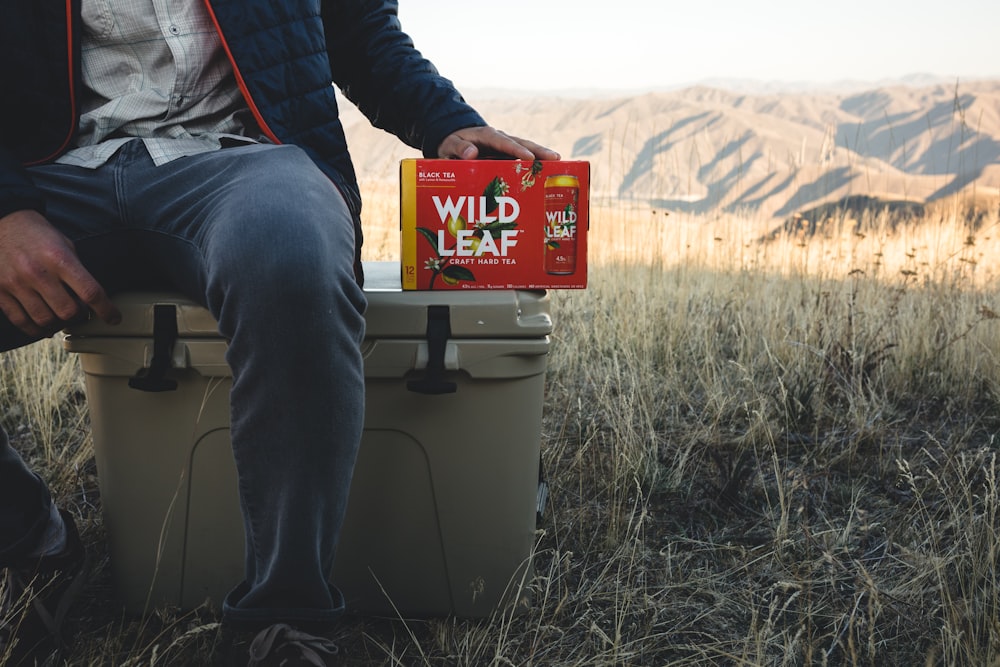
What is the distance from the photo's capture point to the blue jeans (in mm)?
1007

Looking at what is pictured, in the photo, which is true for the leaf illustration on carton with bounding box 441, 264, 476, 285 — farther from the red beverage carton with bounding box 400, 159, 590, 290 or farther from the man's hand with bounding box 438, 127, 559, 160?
the man's hand with bounding box 438, 127, 559, 160

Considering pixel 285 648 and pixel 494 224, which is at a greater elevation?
pixel 494 224

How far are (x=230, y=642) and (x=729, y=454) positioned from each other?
4.60 feet

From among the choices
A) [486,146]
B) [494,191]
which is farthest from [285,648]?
[486,146]

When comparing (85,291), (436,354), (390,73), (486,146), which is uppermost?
(390,73)

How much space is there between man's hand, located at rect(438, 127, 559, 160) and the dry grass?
0.70m

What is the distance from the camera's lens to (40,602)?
4.24ft

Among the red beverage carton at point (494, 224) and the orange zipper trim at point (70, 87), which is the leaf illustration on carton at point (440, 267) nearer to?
the red beverage carton at point (494, 224)

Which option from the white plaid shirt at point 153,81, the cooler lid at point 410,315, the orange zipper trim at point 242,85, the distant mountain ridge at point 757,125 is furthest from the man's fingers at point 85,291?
the distant mountain ridge at point 757,125

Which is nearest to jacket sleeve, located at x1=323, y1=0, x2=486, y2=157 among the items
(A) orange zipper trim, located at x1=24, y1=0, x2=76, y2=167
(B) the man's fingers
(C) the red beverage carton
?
(C) the red beverage carton

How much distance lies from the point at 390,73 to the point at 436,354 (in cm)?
65

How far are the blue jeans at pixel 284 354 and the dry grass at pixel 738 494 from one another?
0.18m

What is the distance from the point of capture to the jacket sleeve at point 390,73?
158 centimetres

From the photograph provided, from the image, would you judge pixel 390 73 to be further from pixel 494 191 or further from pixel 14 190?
pixel 14 190
